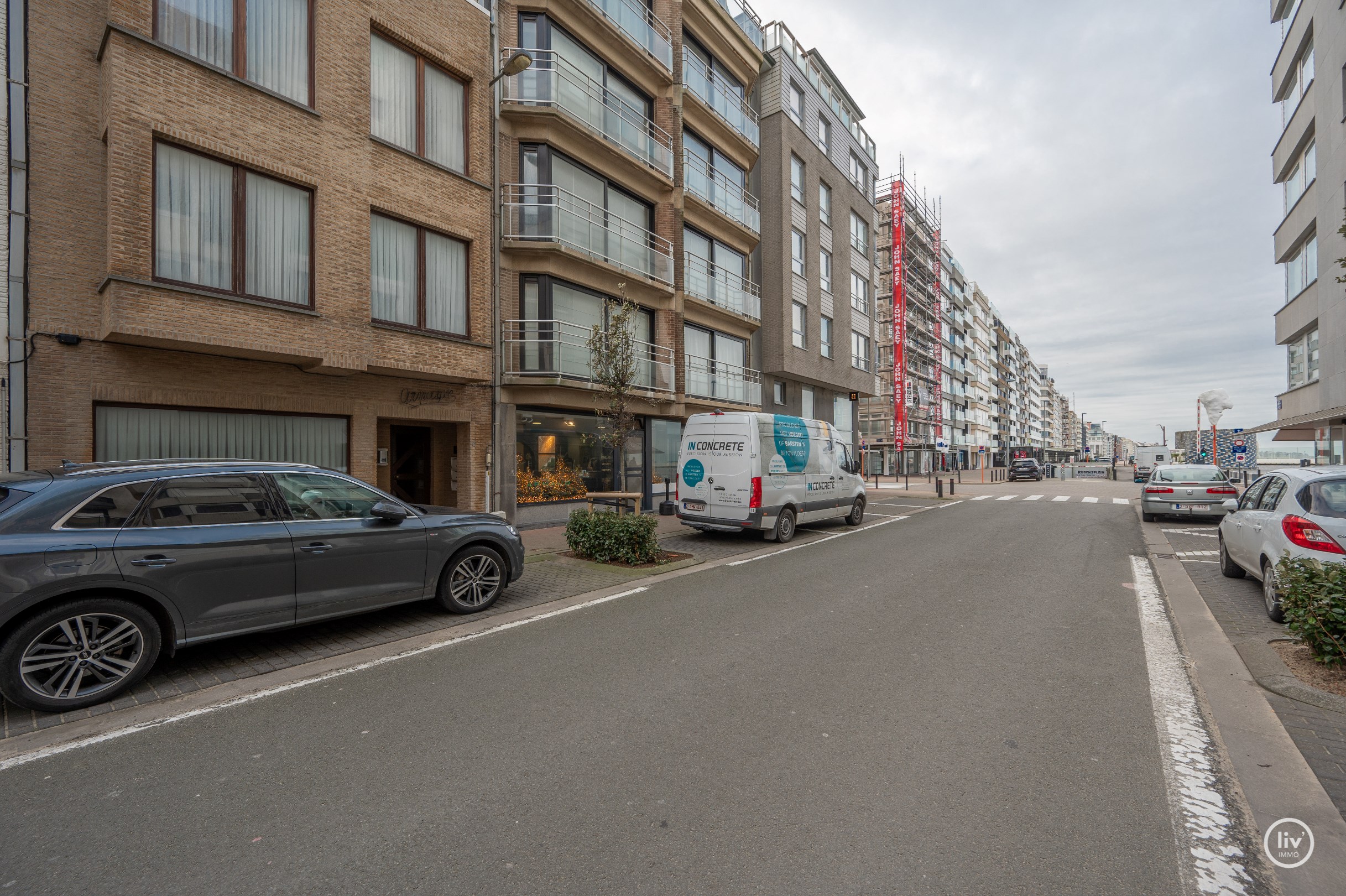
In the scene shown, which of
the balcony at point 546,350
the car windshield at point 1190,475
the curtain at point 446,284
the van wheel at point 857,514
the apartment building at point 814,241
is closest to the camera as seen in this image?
the curtain at point 446,284

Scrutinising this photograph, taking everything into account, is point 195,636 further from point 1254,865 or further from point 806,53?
point 806,53

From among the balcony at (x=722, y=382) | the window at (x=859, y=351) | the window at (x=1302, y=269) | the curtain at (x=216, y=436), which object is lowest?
the curtain at (x=216, y=436)

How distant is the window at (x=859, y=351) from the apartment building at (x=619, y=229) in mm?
8863

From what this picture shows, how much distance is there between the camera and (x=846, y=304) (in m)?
27.9

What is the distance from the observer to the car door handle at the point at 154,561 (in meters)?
4.24

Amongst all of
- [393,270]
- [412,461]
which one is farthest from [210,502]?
[412,461]

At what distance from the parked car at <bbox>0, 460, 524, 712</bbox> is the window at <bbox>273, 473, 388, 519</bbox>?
0.04ft

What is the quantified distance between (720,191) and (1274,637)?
18.4 metres

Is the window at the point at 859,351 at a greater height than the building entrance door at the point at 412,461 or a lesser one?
greater

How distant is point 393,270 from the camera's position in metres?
11.7

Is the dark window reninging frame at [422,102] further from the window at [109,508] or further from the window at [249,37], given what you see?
the window at [109,508]

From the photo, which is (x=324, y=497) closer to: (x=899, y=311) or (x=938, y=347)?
(x=899, y=311)

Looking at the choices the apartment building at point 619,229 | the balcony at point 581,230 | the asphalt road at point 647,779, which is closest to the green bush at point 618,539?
the apartment building at point 619,229

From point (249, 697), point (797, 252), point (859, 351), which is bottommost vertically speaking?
point (249, 697)
